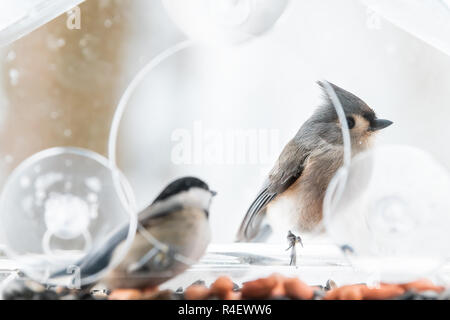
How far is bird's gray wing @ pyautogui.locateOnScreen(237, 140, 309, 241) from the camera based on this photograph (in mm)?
997

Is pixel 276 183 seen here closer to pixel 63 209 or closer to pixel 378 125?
pixel 378 125

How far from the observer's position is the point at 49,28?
0.99 metres

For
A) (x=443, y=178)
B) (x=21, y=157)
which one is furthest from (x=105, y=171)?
(x=443, y=178)

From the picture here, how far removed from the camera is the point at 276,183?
3.29ft

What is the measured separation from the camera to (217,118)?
988 mm

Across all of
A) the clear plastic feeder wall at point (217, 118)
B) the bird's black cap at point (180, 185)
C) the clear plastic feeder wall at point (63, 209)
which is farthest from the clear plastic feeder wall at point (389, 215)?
the clear plastic feeder wall at point (63, 209)

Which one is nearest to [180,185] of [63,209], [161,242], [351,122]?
[161,242]

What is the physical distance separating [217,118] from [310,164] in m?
0.19

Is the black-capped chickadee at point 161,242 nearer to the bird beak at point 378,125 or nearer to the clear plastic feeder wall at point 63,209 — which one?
the clear plastic feeder wall at point 63,209

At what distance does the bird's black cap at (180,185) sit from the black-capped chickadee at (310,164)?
0.36ft

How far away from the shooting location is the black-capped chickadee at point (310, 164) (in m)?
0.99

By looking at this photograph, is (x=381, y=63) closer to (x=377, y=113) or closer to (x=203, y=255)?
(x=377, y=113)

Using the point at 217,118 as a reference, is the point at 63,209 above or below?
below

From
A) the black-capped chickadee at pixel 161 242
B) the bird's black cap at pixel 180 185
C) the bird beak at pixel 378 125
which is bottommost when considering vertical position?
the black-capped chickadee at pixel 161 242
